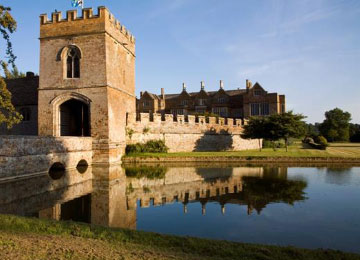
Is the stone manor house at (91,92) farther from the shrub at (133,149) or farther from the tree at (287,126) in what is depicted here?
the tree at (287,126)

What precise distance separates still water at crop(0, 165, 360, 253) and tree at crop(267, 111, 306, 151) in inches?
457

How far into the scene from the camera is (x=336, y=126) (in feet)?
206

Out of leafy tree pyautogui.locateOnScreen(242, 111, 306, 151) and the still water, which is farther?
leafy tree pyautogui.locateOnScreen(242, 111, 306, 151)

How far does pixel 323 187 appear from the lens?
12.8 m

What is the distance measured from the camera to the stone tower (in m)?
22.1

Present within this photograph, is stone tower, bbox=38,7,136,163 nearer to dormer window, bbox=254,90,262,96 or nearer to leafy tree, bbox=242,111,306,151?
leafy tree, bbox=242,111,306,151

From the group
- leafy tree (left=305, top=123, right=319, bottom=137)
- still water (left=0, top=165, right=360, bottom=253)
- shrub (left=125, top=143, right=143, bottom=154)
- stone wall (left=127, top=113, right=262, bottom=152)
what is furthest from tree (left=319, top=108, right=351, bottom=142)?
still water (left=0, top=165, right=360, bottom=253)

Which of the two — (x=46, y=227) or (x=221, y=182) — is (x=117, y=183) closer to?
(x=221, y=182)

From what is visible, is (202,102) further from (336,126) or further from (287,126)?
(336,126)

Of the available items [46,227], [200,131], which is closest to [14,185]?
[46,227]

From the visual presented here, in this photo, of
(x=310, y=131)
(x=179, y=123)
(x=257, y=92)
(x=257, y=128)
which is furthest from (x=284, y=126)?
(x=310, y=131)

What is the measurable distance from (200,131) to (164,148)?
18.7 feet

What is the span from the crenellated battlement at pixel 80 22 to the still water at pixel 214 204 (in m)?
12.3

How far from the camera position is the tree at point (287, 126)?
90.2 ft
